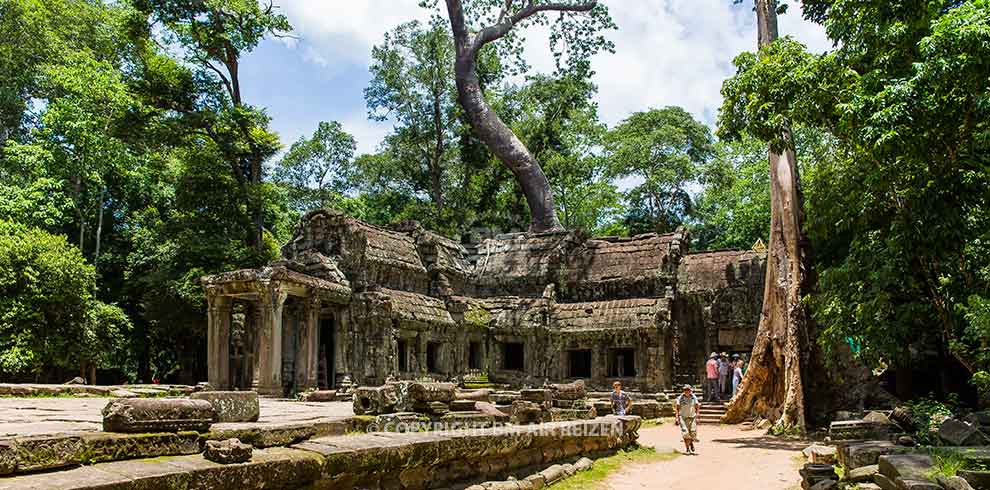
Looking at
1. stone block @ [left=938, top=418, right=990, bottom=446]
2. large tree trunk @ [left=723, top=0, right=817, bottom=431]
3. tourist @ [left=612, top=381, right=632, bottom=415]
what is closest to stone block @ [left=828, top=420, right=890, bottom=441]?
stone block @ [left=938, top=418, right=990, bottom=446]

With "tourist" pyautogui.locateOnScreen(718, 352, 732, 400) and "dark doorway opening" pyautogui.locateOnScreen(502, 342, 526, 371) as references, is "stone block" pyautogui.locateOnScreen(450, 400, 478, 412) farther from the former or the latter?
"dark doorway opening" pyautogui.locateOnScreen(502, 342, 526, 371)

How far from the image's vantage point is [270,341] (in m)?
18.6

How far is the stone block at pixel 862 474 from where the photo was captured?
8008 millimetres

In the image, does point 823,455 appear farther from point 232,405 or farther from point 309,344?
point 309,344

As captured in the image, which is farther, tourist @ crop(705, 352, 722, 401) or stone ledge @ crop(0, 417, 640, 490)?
tourist @ crop(705, 352, 722, 401)

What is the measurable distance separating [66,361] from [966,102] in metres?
22.9

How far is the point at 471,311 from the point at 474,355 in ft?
5.43

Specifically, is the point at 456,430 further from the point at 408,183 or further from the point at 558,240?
the point at 408,183

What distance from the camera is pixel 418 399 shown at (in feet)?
29.3

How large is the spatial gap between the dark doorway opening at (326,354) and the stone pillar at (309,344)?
118 cm

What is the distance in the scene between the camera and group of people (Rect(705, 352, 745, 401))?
20.0 metres

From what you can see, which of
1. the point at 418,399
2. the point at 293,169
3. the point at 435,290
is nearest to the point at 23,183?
the point at 293,169

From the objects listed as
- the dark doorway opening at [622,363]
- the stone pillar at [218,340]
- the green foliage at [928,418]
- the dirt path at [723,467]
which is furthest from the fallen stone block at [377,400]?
the dark doorway opening at [622,363]

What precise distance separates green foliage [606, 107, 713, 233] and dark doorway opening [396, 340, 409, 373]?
17.8 meters
